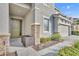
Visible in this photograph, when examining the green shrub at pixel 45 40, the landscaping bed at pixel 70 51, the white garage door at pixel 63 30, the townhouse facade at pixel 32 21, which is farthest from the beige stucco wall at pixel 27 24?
the landscaping bed at pixel 70 51

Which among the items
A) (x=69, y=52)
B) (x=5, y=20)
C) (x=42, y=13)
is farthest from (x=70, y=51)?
(x=5, y=20)

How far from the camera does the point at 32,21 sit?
9.17 ft

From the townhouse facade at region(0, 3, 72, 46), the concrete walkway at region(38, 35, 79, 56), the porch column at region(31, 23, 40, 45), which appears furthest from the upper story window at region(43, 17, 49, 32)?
the concrete walkway at region(38, 35, 79, 56)

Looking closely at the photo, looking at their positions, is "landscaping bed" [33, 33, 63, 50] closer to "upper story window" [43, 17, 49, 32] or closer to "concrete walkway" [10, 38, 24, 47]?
"upper story window" [43, 17, 49, 32]

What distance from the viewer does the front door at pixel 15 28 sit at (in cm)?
269

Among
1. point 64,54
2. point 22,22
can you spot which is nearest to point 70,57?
point 64,54

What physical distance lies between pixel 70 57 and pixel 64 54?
14 cm

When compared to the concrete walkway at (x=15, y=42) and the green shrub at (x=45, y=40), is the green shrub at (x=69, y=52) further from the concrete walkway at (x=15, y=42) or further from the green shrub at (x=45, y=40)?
the concrete walkway at (x=15, y=42)

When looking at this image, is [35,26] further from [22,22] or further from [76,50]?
[76,50]

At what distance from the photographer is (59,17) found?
292 cm

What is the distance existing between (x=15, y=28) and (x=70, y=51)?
48.2 inches

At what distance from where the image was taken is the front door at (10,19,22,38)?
8.84ft

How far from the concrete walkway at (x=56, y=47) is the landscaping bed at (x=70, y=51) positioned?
0.08 metres

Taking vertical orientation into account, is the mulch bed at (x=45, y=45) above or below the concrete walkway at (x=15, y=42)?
below
